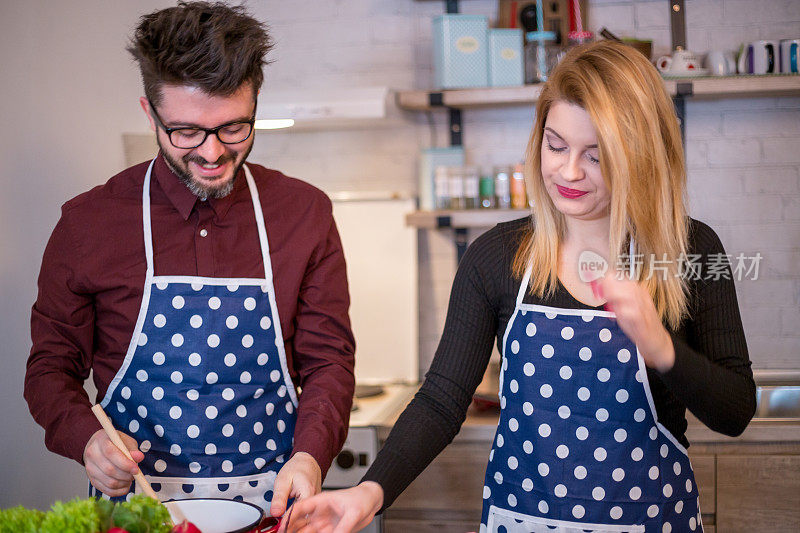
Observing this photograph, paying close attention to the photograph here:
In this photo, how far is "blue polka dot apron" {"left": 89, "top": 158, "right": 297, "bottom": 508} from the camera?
1.60 m

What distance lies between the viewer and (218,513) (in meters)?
1.14

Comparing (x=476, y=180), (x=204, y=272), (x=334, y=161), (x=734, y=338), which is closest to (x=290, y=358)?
(x=204, y=272)

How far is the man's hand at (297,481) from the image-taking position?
1.32 m

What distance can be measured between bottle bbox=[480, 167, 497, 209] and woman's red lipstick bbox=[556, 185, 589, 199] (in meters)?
1.44

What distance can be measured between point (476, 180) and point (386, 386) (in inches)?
33.2

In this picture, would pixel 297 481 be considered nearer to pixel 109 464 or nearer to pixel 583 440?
pixel 109 464

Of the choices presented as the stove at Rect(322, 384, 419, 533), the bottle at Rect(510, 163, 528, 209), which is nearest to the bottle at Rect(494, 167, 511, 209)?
the bottle at Rect(510, 163, 528, 209)

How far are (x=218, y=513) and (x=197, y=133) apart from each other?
2.32 ft

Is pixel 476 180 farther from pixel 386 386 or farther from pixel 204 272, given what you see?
pixel 204 272

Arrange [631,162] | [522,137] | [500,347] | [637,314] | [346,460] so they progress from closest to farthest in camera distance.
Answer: [637,314] < [631,162] < [500,347] < [346,460] < [522,137]

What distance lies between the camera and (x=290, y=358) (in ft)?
5.57

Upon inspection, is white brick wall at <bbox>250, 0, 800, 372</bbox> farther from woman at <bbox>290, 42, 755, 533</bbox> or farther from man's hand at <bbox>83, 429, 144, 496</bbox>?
man's hand at <bbox>83, 429, 144, 496</bbox>

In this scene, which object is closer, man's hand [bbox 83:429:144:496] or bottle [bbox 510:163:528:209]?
man's hand [bbox 83:429:144:496]

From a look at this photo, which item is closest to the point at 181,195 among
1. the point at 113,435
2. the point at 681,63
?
the point at 113,435
